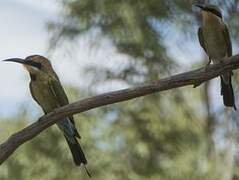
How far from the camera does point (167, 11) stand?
6.61 m

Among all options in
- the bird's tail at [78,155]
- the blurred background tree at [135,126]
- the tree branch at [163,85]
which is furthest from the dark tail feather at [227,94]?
the blurred background tree at [135,126]

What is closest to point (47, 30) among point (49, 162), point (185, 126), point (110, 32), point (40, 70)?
point (110, 32)

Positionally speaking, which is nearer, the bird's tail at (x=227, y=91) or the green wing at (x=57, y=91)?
the bird's tail at (x=227, y=91)

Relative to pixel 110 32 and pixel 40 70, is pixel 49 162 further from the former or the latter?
pixel 40 70

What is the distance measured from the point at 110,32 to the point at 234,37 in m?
1.64

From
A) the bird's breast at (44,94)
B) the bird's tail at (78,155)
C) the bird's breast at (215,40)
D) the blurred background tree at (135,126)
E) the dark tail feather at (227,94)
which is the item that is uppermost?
the bird's breast at (215,40)

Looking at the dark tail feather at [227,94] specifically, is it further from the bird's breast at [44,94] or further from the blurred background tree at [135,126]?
the blurred background tree at [135,126]

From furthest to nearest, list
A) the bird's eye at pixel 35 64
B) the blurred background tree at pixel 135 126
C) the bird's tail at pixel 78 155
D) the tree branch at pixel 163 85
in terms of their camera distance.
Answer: the blurred background tree at pixel 135 126 → the bird's eye at pixel 35 64 → the bird's tail at pixel 78 155 → the tree branch at pixel 163 85

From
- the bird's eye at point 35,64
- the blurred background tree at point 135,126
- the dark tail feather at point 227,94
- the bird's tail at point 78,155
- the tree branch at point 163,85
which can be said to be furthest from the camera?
the blurred background tree at point 135,126

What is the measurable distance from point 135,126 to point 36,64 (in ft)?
17.5

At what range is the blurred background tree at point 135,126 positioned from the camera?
25.1ft

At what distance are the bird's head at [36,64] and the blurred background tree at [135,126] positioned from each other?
3.34 m

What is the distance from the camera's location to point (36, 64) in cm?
377

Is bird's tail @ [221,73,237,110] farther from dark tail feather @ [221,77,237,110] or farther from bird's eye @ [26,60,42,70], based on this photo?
bird's eye @ [26,60,42,70]
